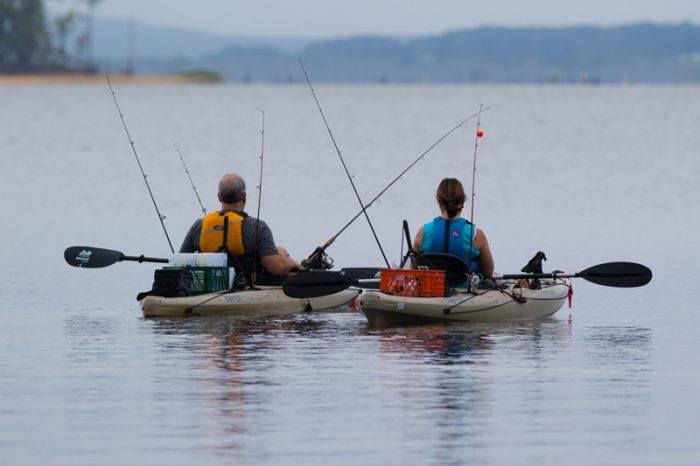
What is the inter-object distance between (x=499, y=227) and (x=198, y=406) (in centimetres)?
1870

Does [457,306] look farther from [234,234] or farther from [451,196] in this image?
[234,234]

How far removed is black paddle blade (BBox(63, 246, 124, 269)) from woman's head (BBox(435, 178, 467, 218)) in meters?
3.80

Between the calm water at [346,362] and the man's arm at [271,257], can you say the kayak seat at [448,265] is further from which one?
the man's arm at [271,257]

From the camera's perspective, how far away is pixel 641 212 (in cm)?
3441

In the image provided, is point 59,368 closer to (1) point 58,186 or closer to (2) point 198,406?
(2) point 198,406

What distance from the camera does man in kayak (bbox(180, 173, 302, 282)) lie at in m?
16.4

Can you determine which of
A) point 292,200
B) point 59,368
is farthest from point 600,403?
point 292,200

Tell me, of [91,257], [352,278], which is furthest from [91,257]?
[352,278]

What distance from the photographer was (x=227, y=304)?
16422 mm

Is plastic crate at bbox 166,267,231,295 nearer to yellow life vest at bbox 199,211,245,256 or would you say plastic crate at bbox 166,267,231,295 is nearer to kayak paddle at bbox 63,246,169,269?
yellow life vest at bbox 199,211,245,256

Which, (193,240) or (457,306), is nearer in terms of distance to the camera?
(457,306)

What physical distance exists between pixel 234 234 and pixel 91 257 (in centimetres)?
233

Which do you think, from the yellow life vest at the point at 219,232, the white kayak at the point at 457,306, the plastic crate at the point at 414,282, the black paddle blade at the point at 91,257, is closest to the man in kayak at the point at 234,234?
the yellow life vest at the point at 219,232

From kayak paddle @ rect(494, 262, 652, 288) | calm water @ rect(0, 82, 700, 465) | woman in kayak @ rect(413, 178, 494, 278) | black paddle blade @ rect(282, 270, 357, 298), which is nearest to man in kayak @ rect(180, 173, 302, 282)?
black paddle blade @ rect(282, 270, 357, 298)
